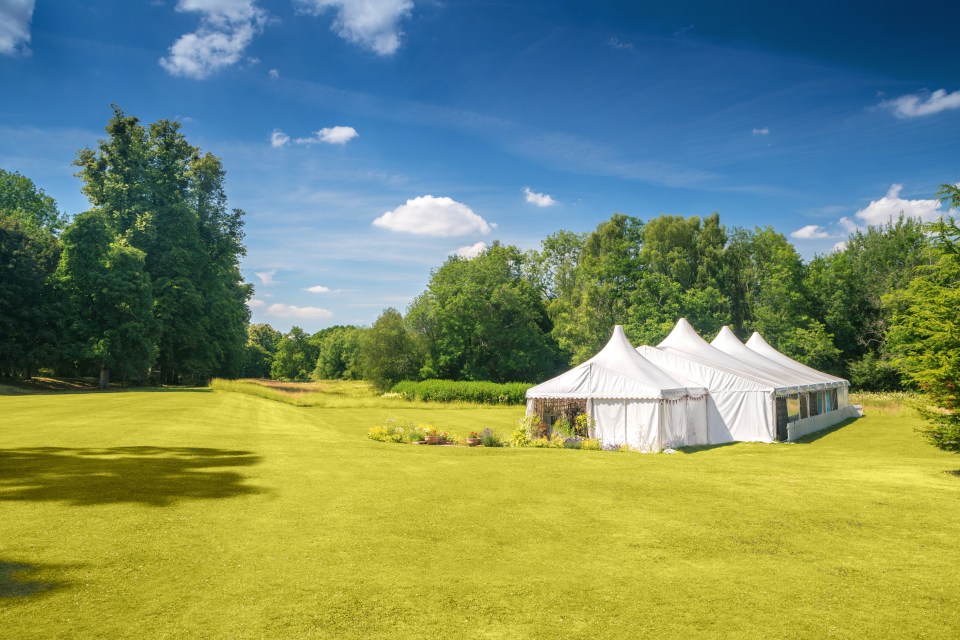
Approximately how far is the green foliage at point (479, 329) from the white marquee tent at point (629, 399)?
1241 inches

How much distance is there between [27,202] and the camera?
2039 inches

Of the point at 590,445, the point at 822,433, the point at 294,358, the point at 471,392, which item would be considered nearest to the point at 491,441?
the point at 590,445

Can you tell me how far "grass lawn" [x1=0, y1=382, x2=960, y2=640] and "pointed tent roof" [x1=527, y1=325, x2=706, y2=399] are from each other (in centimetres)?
567

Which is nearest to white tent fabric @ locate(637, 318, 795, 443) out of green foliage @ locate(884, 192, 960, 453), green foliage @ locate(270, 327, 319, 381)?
green foliage @ locate(884, 192, 960, 453)

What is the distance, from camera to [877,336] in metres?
47.8

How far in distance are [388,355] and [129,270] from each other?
21308mm

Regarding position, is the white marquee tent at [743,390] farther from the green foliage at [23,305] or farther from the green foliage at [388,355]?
the green foliage at [23,305]

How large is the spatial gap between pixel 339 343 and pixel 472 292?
51.4 meters

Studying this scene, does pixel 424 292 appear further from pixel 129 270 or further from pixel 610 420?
pixel 610 420

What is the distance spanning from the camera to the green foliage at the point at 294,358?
107m

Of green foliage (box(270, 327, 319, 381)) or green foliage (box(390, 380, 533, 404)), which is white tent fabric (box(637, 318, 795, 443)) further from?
green foliage (box(270, 327, 319, 381))

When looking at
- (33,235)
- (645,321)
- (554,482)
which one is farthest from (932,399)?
(33,235)

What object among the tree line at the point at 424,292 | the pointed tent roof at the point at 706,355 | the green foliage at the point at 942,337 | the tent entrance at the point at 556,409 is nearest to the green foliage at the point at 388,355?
the tree line at the point at 424,292

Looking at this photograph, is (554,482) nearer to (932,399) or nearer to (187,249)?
(932,399)
